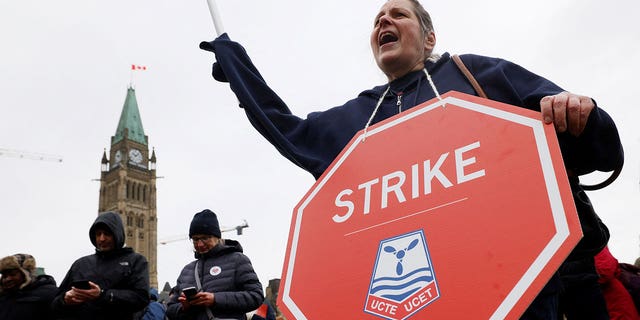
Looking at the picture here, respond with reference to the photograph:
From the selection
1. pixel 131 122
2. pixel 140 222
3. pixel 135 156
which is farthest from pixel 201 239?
pixel 131 122

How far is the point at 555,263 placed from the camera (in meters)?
0.72

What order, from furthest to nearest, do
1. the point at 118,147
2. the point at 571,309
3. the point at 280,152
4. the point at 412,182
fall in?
the point at 118,147 < the point at 571,309 < the point at 280,152 < the point at 412,182

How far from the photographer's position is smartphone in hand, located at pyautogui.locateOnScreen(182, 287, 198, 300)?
3.14 metres

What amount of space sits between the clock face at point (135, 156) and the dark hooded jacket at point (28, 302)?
76.0 m

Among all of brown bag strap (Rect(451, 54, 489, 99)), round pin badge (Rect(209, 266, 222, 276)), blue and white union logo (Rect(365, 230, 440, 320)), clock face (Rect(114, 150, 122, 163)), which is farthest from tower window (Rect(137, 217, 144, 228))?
blue and white union logo (Rect(365, 230, 440, 320))

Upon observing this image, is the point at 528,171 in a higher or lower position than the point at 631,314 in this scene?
higher

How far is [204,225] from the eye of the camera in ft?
12.2

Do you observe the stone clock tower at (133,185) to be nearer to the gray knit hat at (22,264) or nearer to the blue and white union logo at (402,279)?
the gray knit hat at (22,264)

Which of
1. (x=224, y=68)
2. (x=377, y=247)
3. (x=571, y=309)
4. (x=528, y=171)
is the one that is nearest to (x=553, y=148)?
(x=528, y=171)

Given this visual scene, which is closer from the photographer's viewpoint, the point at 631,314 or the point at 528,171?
the point at 528,171

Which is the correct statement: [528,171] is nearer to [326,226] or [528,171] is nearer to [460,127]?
[460,127]

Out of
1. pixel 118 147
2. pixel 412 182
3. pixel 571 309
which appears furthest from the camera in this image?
pixel 118 147

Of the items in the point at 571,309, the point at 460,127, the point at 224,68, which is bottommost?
the point at 571,309

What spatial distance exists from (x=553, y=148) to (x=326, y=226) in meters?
0.45
